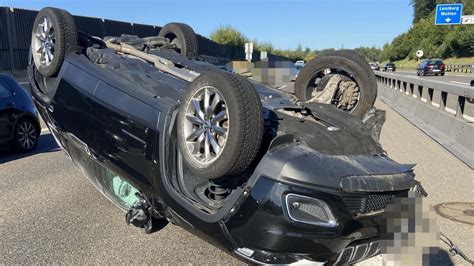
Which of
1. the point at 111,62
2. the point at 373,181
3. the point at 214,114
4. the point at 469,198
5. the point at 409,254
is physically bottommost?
the point at 469,198

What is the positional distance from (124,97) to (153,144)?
623mm

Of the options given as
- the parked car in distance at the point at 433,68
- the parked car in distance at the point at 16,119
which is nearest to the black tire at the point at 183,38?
the parked car in distance at the point at 16,119

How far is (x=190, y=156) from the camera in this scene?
3.59 m

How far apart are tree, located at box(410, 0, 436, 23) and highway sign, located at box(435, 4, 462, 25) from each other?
120107 mm

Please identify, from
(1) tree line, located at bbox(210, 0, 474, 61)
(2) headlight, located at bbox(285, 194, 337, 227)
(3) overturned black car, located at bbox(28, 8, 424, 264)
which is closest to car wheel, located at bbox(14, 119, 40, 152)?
(3) overturned black car, located at bbox(28, 8, 424, 264)

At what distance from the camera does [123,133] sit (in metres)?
4.16

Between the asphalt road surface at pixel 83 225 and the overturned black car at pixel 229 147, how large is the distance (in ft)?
1.08

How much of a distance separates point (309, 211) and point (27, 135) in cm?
794

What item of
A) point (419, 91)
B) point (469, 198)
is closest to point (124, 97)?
point (469, 198)

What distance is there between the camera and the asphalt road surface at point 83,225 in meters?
4.32

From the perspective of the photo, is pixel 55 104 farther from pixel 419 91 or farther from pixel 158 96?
pixel 419 91

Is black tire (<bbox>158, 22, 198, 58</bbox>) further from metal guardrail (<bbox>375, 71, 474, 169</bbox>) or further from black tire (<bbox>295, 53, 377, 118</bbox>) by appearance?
metal guardrail (<bbox>375, 71, 474, 169</bbox>)

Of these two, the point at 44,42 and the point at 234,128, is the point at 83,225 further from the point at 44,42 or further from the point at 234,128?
the point at 234,128

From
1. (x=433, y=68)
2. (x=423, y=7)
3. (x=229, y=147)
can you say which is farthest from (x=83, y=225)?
(x=423, y=7)
